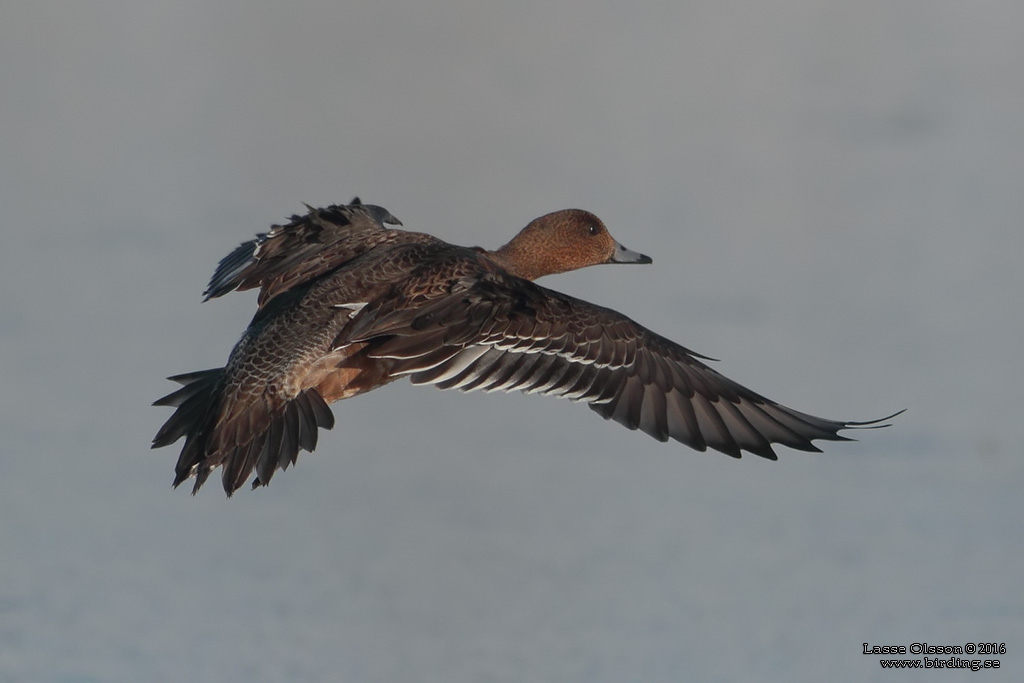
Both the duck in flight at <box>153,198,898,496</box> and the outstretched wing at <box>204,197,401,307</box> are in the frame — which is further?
the outstretched wing at <box>204,197,401,307</box>

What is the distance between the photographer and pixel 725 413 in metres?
5.66

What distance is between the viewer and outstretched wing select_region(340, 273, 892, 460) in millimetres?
5398

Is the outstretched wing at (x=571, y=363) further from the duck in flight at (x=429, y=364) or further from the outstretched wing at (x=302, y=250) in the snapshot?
the outstretched wing at (x=302, y=250)

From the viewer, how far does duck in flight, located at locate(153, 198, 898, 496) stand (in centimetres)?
532

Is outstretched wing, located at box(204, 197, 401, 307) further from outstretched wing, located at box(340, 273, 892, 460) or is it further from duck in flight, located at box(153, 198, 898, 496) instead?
outstretched wing, located at box(340, 273, 892, 460)

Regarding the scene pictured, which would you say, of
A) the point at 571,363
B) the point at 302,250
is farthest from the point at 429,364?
the point at 302,250

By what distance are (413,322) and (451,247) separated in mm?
736

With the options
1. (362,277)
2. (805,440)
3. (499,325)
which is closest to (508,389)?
(499,325)

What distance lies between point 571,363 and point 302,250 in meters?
1.32

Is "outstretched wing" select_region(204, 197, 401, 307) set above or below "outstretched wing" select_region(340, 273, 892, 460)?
above

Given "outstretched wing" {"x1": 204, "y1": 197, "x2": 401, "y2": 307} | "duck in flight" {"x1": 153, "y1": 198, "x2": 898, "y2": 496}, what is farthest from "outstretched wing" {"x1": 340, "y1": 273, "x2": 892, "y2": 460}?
"outstretched wing" {"x1": 204, "y1": 197, "x2": 401, "y2": 307}

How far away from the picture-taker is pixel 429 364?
5.33 metres

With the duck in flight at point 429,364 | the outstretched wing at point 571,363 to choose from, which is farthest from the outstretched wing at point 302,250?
the outstretched wing at point 571,363

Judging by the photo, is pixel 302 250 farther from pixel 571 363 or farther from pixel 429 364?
pixel 571 363
